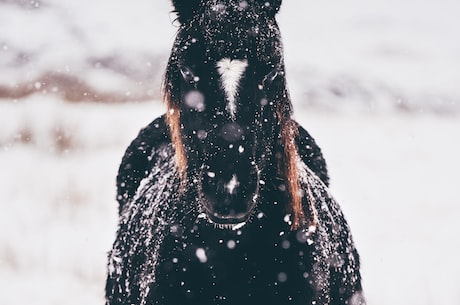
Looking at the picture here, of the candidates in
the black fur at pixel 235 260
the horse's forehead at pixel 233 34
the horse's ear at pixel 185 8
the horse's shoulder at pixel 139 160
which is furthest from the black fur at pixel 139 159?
the horse's forehead at pixel 233 34

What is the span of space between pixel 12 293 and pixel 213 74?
228 inches

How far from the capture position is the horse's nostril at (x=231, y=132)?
1.74m

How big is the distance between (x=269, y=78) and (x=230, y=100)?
243mm

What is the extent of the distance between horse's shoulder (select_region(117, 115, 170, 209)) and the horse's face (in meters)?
1.90

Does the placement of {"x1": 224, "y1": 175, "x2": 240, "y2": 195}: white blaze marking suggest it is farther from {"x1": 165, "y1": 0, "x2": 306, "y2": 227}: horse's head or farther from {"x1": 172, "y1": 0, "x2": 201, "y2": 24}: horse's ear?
{"x1": 172, "y1": 0, "x2": 201, "y2": 24}: horse's ear

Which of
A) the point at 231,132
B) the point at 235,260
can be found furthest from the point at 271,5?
the point at 235,260

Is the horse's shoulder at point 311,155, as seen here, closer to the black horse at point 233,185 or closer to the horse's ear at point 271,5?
the black horse at point 233,185

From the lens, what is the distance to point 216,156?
1.73m

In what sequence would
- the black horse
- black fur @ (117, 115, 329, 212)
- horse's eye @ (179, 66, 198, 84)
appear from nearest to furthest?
1. the black horse
2. horse's eye @ (179, 66, 198, 84)
3. black fur @ (117, 115, 329, 212)

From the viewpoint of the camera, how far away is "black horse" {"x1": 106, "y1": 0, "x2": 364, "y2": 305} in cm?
176

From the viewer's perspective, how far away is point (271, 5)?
2049 mm

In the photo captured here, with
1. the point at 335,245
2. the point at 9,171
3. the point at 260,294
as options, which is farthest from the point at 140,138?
the point at 9,171

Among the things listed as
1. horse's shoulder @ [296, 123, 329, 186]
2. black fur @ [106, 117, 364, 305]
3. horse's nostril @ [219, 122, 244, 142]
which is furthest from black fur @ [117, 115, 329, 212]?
horse's nostril @ [219, 122, 244, 142]

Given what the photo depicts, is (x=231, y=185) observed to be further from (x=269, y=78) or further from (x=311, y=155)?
(x=311, y=155)
